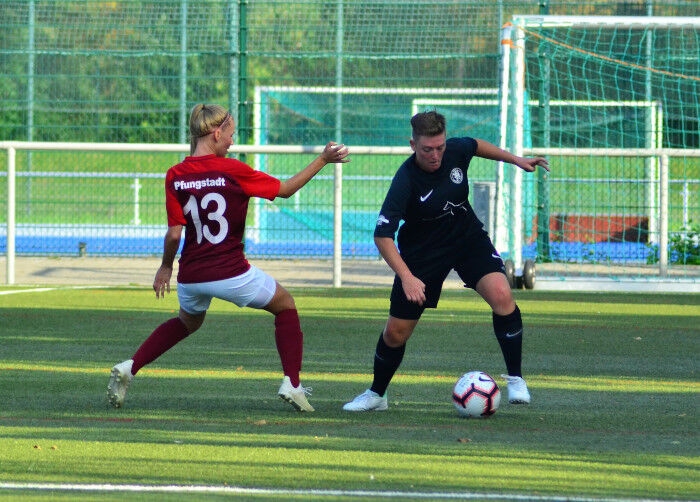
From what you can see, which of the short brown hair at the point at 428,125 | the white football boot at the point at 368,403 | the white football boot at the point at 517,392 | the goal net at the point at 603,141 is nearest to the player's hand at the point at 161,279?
the white football boot at the point at 368,403

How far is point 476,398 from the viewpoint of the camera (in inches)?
244

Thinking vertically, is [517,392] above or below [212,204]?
below

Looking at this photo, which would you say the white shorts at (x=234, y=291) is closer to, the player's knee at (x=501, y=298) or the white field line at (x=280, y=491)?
the player's knee at (x=501, y=298)

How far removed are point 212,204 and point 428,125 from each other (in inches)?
42.3

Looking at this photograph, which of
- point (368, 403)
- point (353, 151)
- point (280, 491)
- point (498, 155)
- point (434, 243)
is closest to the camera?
point (280, 491)

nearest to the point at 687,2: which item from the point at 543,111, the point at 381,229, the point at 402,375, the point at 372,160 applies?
the point at 543,111

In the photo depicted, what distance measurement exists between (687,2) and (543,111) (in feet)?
7.82

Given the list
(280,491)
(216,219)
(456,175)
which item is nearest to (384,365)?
(456,175)

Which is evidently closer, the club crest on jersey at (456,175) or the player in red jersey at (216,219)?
the player in red jersey at (216,219)

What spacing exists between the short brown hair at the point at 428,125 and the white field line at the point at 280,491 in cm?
217

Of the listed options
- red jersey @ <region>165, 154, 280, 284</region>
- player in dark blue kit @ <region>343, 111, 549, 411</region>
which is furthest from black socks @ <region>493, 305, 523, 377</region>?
red jersey @ <region>165, 154, 280, 284</region>

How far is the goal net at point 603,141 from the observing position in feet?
49.1

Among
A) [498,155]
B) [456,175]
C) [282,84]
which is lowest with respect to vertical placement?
[456,175]

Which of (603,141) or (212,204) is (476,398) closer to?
(212,204)
